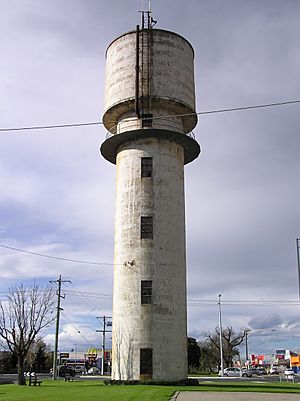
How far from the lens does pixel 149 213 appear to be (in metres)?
34.2

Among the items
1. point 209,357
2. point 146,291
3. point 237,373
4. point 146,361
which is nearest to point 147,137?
point 146,291

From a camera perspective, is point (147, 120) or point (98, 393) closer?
point (98, 393)

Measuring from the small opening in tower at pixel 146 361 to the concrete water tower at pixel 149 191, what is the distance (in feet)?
0.19

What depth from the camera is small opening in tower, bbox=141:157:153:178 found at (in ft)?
116

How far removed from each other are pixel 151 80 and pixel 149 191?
7.73 meters

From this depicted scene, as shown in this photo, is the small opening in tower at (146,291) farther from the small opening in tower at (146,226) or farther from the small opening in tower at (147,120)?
the small opening in tower at (147,120)

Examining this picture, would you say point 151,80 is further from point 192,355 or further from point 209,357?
point 209,357

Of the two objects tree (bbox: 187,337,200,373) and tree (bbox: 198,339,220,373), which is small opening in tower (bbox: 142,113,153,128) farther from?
tree (bbox: 198,339,220,373)

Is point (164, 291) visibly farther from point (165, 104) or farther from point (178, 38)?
point (178, 38)

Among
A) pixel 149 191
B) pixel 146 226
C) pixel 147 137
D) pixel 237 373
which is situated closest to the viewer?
pixel 146 226

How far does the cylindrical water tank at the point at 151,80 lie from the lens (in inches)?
1425

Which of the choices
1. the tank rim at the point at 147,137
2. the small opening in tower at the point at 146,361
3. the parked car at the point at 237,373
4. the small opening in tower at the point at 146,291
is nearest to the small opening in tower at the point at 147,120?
the tank rim at the point at 147,137

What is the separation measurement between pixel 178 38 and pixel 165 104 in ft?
17.8

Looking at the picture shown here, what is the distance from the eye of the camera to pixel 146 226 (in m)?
34.2
